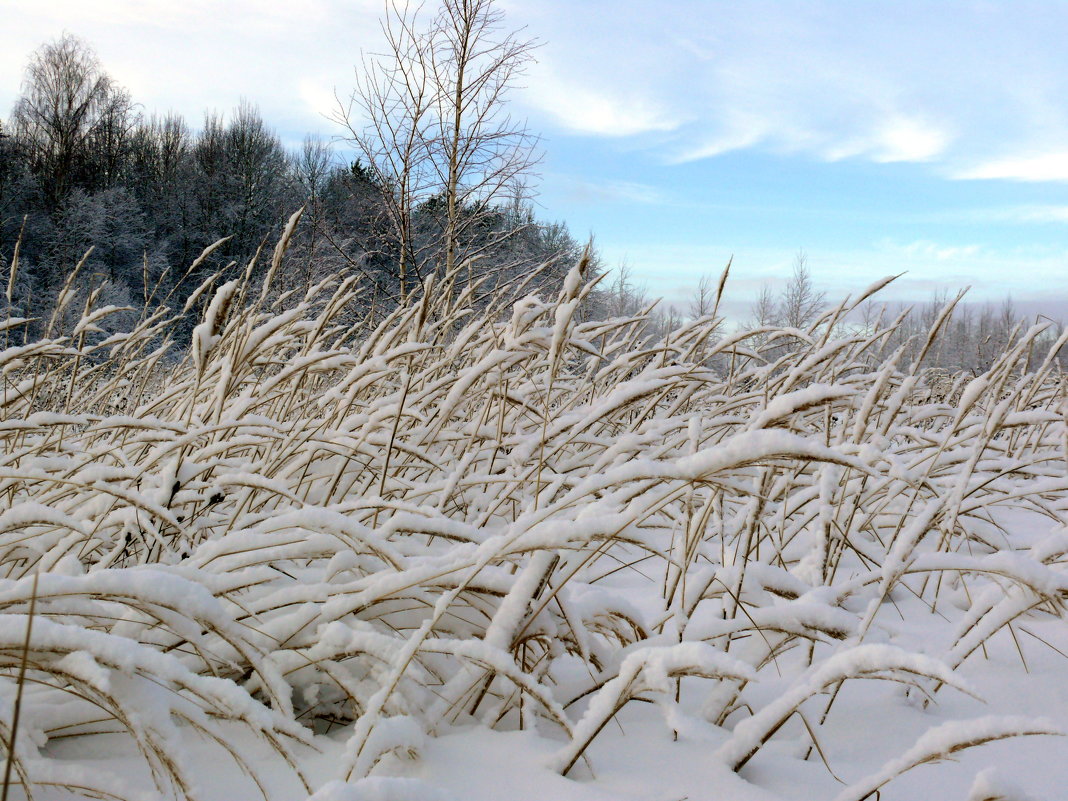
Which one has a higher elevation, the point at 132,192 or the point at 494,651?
the point at 132,192

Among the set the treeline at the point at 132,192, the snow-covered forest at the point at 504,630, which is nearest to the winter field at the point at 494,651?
the snow-covered forest at the point at 504,630

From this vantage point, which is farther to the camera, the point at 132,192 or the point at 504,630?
the point at 132,192

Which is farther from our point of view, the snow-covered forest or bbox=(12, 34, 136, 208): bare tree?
bbox=(12, 34, 136, 208): bare tree

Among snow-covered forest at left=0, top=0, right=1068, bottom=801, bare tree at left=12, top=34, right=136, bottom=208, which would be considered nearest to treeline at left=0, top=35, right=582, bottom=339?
bare tree at left=12, top=34, right=136, bottom=208

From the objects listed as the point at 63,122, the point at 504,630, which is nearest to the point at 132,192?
the point at 63,122

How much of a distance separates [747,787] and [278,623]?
0.55 meters

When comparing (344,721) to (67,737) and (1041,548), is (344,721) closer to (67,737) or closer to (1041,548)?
(67,737)

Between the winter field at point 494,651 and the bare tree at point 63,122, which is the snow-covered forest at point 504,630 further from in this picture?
the bare tree at point 63,122

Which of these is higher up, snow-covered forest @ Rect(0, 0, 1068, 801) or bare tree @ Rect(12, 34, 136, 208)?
bare tree @ Rect(12, 34, 136, 208)

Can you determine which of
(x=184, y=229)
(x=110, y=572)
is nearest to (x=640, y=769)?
(x=110, y=572)

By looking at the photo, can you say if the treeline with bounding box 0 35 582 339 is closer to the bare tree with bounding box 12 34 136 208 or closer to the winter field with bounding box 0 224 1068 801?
the bare tree with bounding box 12 34 136 208

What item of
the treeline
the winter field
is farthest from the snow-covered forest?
the treeline

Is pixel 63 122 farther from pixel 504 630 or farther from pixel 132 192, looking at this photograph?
pixel 504 630

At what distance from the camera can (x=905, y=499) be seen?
1982 millimetres
